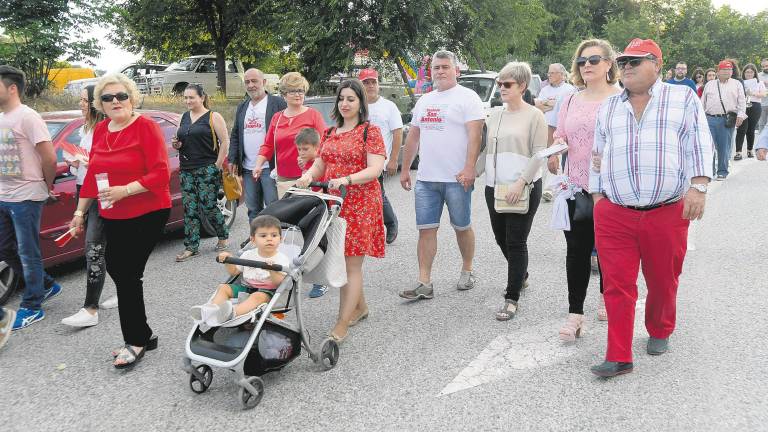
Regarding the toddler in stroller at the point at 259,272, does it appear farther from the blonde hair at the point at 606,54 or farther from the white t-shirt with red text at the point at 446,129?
the blonde hair at the point at 606,54

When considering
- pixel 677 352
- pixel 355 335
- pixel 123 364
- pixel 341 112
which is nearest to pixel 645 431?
pixel 677 352

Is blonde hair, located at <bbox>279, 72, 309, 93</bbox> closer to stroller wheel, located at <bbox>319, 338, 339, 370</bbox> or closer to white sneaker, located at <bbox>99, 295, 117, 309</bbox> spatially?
white sneaker, located at <bbox>99, 295, 117, 309</bbox>

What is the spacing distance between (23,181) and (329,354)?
2.64 m

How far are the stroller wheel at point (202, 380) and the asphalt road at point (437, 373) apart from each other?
49mm

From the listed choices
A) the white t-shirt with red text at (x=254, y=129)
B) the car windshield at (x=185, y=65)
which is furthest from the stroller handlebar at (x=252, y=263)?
the car windshield at (x=185, y=65)

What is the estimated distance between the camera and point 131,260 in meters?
4.23

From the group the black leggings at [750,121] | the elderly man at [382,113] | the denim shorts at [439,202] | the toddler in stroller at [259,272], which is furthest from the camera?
the black leggings at [750,121]

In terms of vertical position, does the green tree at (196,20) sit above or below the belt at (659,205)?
above

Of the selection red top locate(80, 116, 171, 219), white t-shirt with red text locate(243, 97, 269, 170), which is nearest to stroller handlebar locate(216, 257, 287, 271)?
red top locate(80, 116, 171, 219)

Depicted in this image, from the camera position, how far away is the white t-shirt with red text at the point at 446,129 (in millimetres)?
5160

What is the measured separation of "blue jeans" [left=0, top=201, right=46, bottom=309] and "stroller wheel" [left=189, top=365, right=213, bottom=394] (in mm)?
2011

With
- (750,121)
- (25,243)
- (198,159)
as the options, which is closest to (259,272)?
(25,243)

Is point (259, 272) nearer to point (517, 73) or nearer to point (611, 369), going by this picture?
A: point (611, 369)

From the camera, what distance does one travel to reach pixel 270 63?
4025cm
